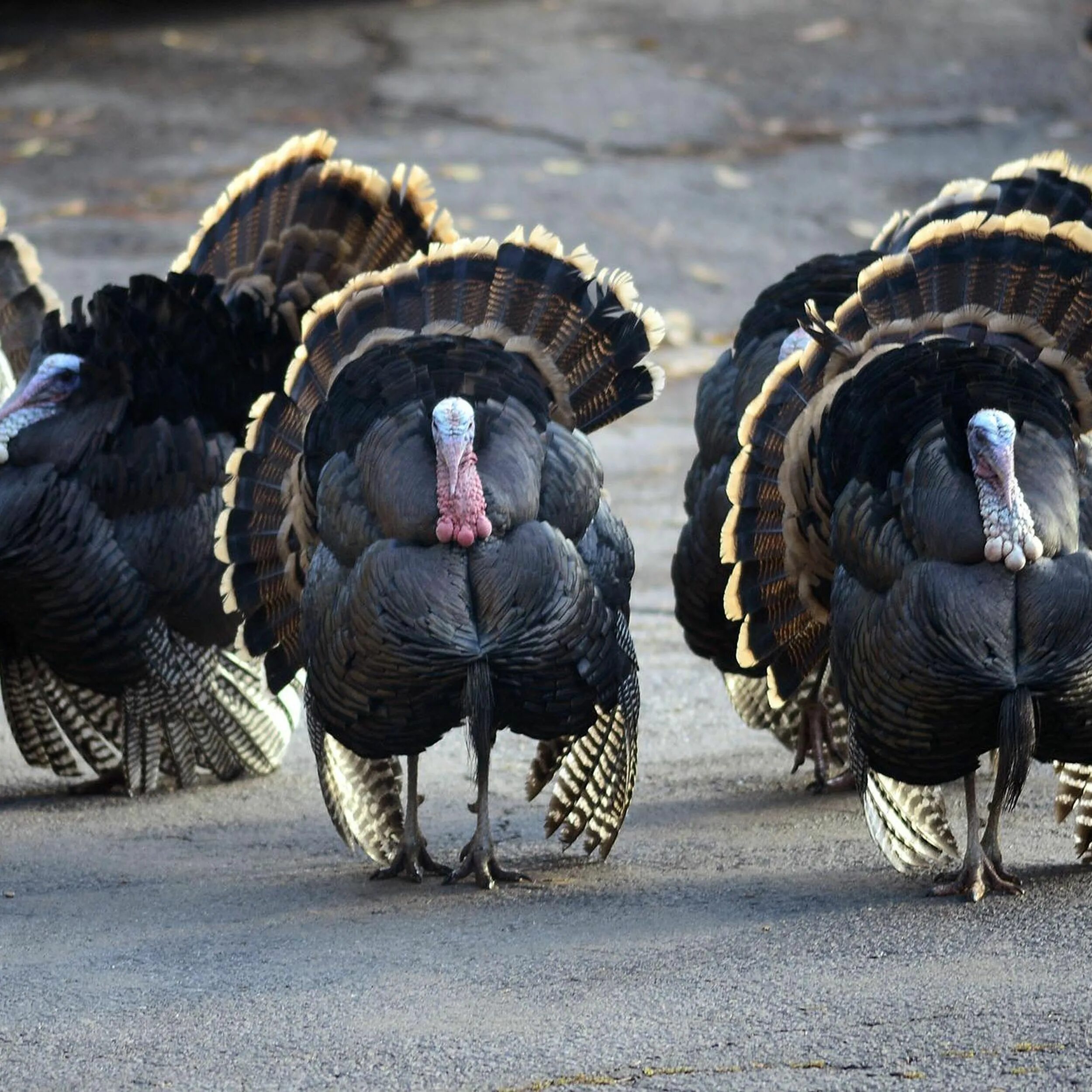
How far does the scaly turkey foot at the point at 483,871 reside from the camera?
16.9ft

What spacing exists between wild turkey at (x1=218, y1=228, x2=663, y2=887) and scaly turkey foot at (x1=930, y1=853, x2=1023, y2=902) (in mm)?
874

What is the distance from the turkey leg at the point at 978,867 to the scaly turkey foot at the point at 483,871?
111cm

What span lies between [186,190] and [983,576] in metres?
9.41

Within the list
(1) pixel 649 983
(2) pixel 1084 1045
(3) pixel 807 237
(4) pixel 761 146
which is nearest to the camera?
(2) pixel 1084 1045

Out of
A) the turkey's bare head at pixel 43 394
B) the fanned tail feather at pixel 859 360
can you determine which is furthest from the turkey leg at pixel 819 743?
the turkey's bare head at pixel 43 394

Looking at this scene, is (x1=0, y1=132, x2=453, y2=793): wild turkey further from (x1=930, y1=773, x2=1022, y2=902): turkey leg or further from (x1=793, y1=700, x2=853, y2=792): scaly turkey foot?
(x1=930, y1=773, x2=1022, y2=902): turkey leg

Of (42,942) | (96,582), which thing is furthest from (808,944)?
(96,582)

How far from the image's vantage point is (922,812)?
16.6 ft

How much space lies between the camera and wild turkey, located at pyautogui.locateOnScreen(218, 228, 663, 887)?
4.70 metres

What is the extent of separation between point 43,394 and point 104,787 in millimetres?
1286

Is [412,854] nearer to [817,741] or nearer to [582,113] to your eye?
[817,741]

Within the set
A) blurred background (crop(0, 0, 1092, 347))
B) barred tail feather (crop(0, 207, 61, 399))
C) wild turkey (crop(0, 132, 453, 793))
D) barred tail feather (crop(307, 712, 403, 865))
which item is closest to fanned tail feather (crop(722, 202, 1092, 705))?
barred tail feather (crop(307, 712, 403, 865))

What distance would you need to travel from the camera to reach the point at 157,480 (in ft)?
20.0

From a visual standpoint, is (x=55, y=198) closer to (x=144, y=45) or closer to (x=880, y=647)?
(x=144, y=45)
